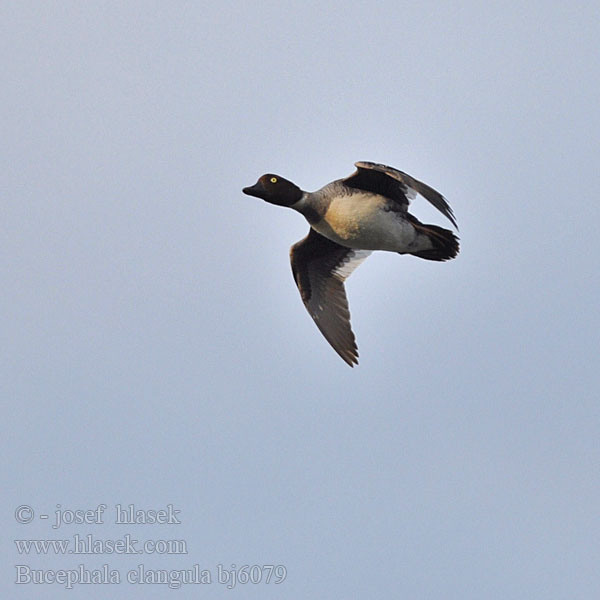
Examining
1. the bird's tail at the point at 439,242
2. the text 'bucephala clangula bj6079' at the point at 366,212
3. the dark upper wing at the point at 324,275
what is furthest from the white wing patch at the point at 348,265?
the bird's tail at the point at 439,242

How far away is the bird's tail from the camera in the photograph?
14180 millimetres

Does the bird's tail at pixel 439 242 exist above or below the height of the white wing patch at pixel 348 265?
below

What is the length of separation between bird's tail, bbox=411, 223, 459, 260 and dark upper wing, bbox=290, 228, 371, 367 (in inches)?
53.3

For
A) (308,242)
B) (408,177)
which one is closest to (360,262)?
(308,242)

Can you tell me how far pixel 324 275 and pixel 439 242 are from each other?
195 centimetres

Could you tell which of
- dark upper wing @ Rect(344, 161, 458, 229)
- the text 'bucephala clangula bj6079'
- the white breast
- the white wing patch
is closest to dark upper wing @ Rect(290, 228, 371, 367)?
the white wing patch

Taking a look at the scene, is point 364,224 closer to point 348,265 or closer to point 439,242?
point 439,242

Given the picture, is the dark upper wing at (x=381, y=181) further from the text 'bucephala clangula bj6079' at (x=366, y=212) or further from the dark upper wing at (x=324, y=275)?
the dark upper wing at (x=324, y=275)

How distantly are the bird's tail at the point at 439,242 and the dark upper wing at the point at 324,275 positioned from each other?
1.35 m

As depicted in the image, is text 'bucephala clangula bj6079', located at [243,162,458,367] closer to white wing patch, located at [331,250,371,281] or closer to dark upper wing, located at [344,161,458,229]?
dark upper wing, located at [344,161,458,229]

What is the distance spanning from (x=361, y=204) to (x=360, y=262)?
70.8 inches

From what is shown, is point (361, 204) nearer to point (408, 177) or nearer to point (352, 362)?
point (408, 177)

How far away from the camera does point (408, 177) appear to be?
509 inches

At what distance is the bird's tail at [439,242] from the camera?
14180 millimetres
